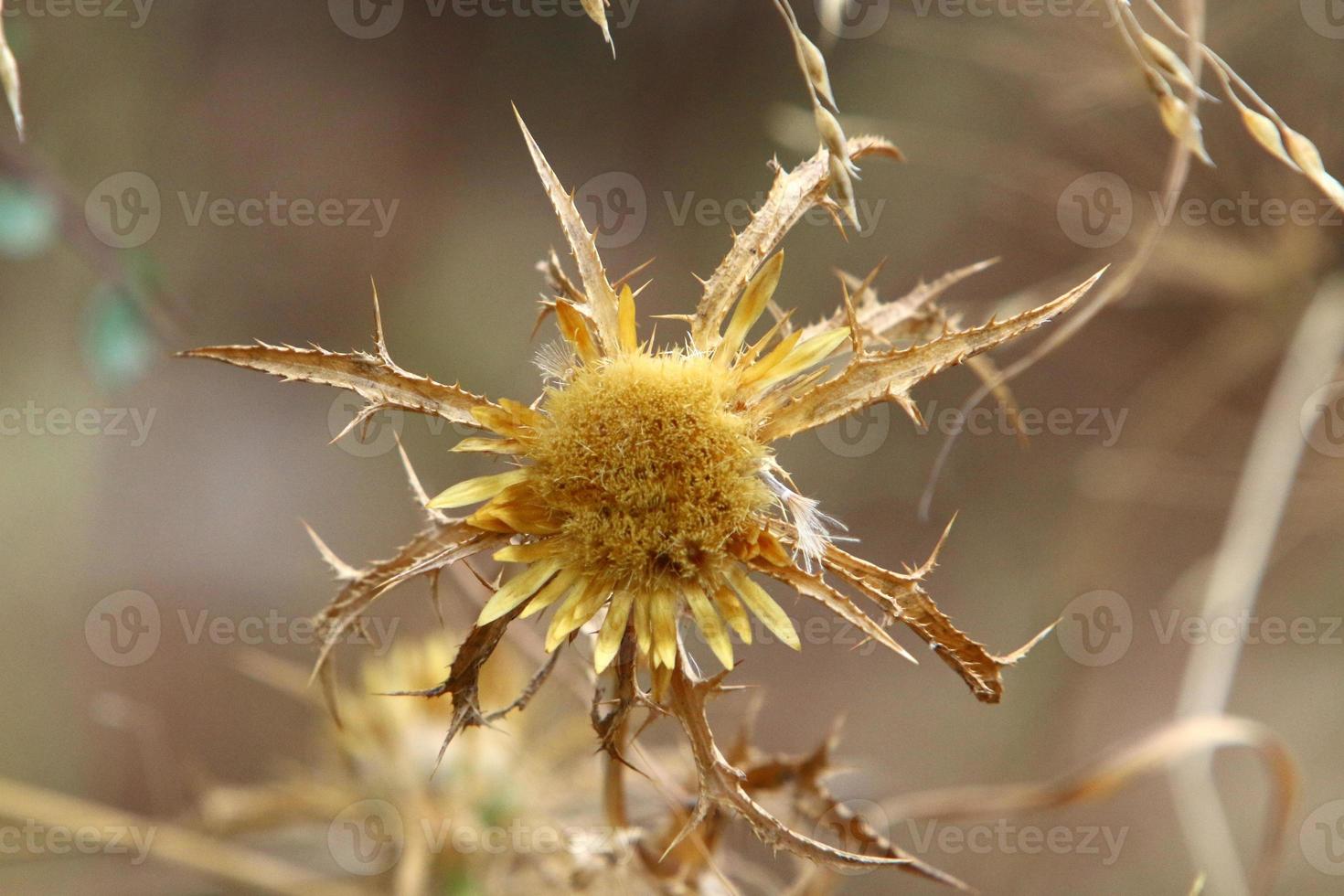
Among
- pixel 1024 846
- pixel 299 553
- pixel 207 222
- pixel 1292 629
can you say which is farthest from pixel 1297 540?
pixel 207 222

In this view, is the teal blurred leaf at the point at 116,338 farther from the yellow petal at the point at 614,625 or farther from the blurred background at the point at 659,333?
the yellow petal at the point at 614,625

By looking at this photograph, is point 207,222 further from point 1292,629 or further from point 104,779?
point 1292,629

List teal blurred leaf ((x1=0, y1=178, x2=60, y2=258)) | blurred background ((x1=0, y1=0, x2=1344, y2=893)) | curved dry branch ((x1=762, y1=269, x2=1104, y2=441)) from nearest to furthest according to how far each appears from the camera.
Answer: curved dry branch ((x1=762, y1=269, x2=1104, y2=441))
teal blurred leaf ((x1=0, y1=178, x2=60, y2=258))
blurred background ((x1=0, y1=0, x2=1344, y2=893))

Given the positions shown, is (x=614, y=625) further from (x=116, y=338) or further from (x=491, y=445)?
(x=116, y=338)

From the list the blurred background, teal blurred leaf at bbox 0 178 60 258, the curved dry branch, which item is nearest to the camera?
the curved dry branch

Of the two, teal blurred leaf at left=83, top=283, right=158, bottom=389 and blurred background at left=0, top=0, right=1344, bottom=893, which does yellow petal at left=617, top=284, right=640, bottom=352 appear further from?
teal blurred leaf at left=83, top=283, right=158, bottom=389

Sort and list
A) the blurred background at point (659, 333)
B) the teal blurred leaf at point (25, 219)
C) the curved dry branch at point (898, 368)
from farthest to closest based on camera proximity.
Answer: the blurred background at point (659, 333)
the teal blurred leaf at point (25, 219)
the curved dry branch at point (898, 368)

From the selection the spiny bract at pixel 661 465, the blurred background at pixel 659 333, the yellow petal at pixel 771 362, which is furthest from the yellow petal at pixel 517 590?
the blurred background at pixel 659 333

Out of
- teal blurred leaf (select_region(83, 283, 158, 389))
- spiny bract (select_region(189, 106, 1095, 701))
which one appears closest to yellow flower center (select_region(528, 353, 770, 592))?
spiny bract (select_region(189, 106, 1095, 701))
